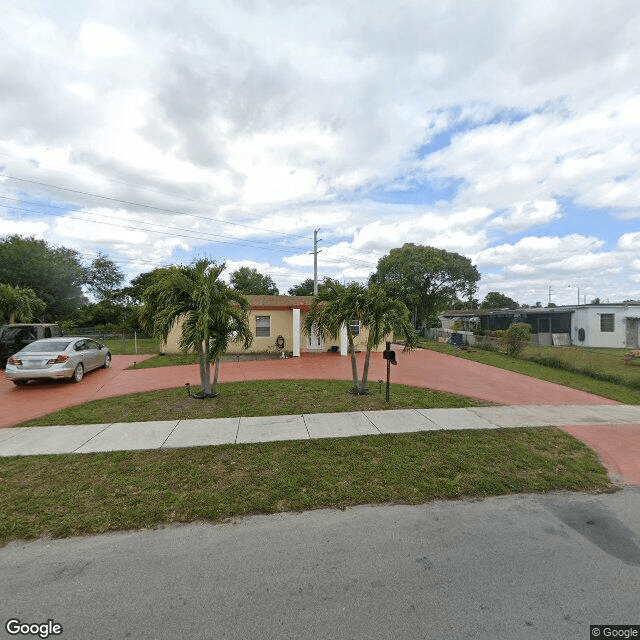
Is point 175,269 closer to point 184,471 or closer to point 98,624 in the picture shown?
point 184,471

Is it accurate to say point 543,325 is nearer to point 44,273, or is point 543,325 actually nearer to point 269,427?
point 269,427

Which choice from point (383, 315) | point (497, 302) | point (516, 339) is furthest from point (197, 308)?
point (497, 302)

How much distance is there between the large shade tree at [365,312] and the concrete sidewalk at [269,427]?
1.78 meters

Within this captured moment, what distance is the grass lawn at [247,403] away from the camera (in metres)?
6.90

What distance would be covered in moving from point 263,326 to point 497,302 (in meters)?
61.0

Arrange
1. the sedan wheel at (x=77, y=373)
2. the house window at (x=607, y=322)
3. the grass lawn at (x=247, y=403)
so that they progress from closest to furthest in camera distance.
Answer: the grass lawn at (x=247, y=403) → the sedan wheel at (x=77, y=373) → the house window at (x=607, y=322)

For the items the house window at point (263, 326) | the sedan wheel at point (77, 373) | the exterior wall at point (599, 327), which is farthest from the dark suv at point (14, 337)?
the exterior wall at point (599, 327)

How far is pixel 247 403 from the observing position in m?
7.79

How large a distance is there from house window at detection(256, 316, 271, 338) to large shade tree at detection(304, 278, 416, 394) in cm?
1024

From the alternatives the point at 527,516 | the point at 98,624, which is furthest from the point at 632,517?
the point at 98,624

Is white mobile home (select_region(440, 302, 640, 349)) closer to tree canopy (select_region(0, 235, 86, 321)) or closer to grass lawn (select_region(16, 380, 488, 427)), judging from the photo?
grass lawn (select_region(16, 380, 488, 427))

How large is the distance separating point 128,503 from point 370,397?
18.6 feet

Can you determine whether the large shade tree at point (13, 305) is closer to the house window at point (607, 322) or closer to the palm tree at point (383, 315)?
the palm tree at point (383, 315)

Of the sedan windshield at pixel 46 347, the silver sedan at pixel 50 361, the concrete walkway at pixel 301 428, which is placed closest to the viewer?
the concrete walkway at pixel 301 428
